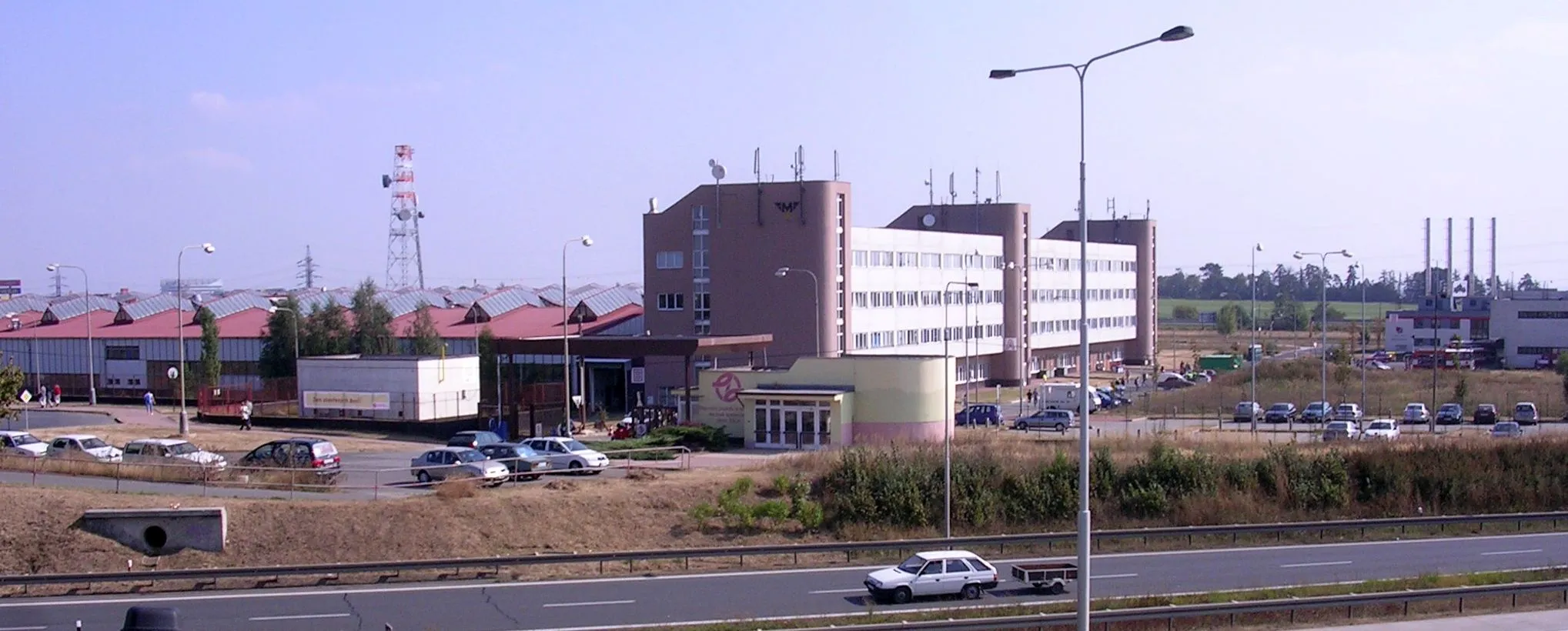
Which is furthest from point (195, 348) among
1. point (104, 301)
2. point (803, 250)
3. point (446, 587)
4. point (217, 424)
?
point (446, 587)

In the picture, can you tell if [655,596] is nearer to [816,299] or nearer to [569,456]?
[569,456]

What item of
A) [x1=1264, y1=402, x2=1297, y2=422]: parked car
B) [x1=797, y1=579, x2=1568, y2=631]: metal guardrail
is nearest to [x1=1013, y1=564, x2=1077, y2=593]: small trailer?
[x1=797, y1=579, x2=1568, y2=631]: metal guardrail

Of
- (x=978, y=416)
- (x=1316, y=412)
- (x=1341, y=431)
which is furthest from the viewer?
(x=1316, y=412)

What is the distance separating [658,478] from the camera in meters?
33.6

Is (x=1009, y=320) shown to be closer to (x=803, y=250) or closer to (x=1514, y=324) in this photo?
(x=803, y=250)

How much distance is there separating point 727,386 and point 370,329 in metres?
28.1

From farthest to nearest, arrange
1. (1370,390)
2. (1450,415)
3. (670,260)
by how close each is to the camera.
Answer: (1370,390) < (670,260) < (1450,415)

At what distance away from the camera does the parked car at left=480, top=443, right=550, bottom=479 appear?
111 feet

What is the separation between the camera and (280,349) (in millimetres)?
63250

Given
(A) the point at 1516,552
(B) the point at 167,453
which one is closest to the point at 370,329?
(B) the point at 167,453

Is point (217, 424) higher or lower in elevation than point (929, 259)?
lower

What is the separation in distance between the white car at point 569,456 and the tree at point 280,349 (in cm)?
3127

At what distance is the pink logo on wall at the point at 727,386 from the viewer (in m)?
A: 46.2

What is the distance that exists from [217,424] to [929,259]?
36.7m
